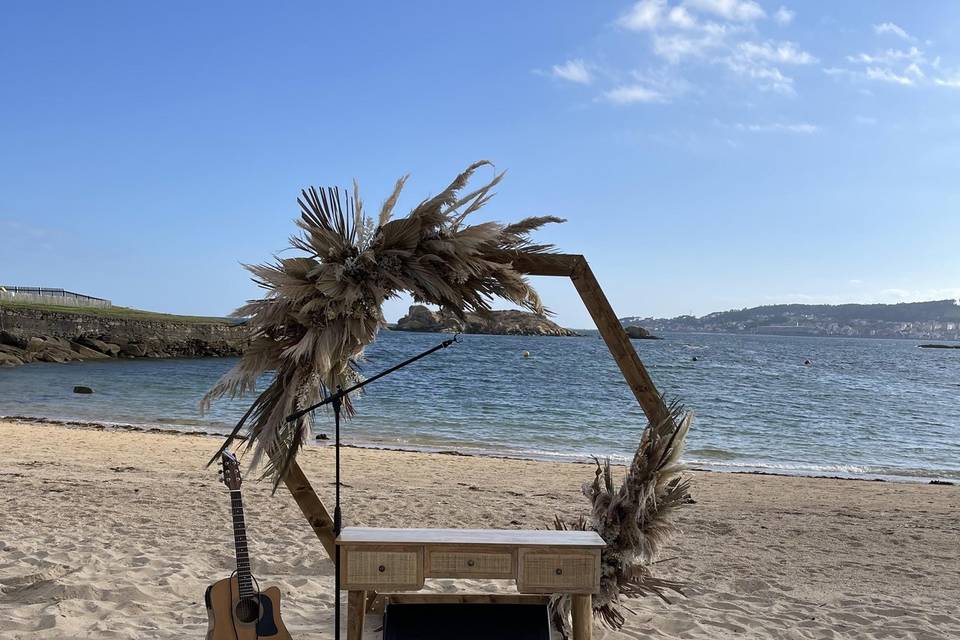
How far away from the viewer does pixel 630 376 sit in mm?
4234

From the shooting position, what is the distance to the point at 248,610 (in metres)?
3.71

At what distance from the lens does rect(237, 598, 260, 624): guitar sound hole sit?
3.69 m

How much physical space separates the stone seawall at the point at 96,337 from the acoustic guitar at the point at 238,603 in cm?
2693

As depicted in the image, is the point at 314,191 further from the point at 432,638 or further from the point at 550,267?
the point at 432,638

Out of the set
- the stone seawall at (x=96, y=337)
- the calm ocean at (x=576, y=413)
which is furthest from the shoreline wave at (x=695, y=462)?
the stone seawall at (x=96, y=337)

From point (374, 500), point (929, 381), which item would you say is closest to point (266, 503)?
point (374, 500)

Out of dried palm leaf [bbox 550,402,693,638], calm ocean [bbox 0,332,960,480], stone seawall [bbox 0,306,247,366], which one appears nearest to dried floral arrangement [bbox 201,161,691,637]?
dried palm leaf [bbox 550,402,693,638]

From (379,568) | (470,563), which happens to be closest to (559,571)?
(470,563)

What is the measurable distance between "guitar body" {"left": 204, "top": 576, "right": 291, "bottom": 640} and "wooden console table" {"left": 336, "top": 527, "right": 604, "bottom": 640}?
470 mm

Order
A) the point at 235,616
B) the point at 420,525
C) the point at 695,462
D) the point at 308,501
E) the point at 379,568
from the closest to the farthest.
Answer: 1. the point at 379,568
2. the point at 235,616
3. the point at 308,501
4. the point at 420,525
5. the point at 695,462

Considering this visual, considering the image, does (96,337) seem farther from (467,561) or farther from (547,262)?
(467,561)

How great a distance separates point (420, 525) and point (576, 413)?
1341 centimetres

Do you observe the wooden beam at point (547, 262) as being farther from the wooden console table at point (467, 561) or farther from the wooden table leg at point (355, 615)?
the wooden table leg at point (355, 615)

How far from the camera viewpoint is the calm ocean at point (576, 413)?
14.5 m
